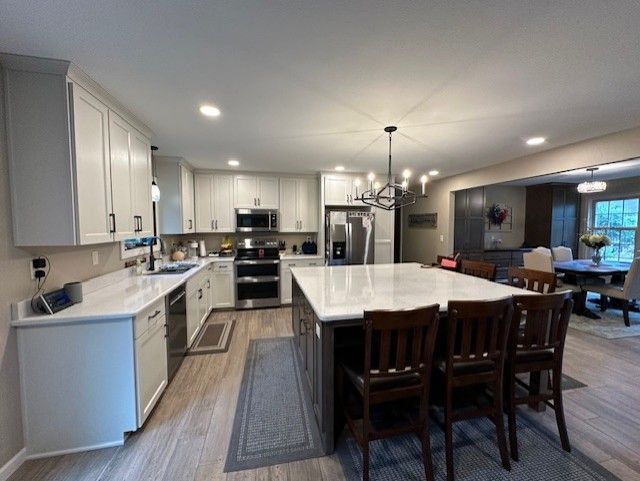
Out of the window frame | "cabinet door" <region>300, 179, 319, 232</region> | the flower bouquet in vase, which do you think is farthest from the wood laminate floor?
the window frame

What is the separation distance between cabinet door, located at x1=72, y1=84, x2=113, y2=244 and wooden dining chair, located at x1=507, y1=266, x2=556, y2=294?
3433mm

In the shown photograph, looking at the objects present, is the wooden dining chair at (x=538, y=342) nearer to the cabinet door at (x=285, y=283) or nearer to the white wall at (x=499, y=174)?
the white wall at (x=499, y=174)

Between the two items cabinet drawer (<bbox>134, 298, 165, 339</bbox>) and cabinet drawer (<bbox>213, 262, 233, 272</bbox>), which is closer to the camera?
cabinet drawer (<bbox>134, 298, 165, 339</bbox>)

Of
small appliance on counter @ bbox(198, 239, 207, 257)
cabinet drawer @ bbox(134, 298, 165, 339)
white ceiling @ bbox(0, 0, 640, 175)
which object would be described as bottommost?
cabinet drawer @ bbox(134, 298, 165, 339)

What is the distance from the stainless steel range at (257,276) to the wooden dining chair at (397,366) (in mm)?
3253

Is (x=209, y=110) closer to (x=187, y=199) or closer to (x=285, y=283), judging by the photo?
(x=187, y=199)

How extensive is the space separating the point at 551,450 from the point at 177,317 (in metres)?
3.07

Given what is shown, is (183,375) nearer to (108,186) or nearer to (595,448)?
(108,186)

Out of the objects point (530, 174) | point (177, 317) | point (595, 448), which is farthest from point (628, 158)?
point (177, 317)

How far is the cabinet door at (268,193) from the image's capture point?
495 cm

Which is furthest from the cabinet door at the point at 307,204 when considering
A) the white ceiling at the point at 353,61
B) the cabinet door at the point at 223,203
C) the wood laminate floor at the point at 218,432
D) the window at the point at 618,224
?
the window at the point at 618,224

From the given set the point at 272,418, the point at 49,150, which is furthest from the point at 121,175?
the point at 272,418

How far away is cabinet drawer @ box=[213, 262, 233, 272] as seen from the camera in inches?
178

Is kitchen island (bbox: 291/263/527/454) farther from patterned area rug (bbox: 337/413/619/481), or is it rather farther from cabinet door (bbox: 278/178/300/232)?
cabinet door (bbox: 278/178/300/232)
